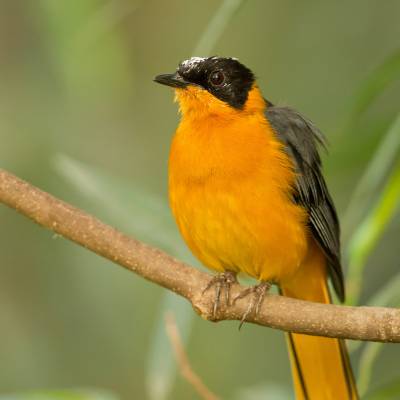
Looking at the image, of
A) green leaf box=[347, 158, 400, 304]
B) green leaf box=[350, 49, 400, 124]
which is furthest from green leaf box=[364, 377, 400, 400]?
green leaf box=[350, 49, 400, 124]

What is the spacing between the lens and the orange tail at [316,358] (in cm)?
450

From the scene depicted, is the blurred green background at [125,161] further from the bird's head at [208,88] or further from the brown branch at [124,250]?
the brown branch at [124,250]

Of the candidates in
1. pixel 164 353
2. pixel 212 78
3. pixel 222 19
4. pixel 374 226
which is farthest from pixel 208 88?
pixel 374 226

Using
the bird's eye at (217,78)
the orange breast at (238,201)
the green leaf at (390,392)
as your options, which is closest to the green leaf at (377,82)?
the orange breast at (238,201)

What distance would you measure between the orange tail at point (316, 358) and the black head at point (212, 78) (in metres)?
0.83

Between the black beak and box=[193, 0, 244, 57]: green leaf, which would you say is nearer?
box=[193, 0, 244, 57]: green leaf

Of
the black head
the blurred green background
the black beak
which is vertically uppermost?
the black head

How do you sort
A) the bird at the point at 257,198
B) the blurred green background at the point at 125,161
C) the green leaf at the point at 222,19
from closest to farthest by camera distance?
1. the green leaf at the point at 222,19
2. the bird at the point at 257,198
3. the blurred green background at the point at 125,161

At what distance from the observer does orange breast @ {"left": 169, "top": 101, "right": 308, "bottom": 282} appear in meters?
4.33

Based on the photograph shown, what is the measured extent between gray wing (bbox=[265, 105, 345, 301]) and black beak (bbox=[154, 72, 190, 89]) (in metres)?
0.44

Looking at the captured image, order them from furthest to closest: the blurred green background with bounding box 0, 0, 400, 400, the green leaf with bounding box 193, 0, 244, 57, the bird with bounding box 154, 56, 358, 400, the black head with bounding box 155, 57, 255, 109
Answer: the blurred green background with bounding box 0, 0, 400, 400
the black head with bounding box 155, 57, 255, 109
the bird with bounding box 154, 56, 358, 400
the green leaf with bounding box 193, 0, 244, 57

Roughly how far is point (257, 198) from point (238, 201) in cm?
9

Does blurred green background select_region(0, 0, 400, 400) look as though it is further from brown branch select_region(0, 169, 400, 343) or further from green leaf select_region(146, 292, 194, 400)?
brown branch select_region(0, 169, 400, 343)

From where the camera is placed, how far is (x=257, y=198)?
14.2 feet
